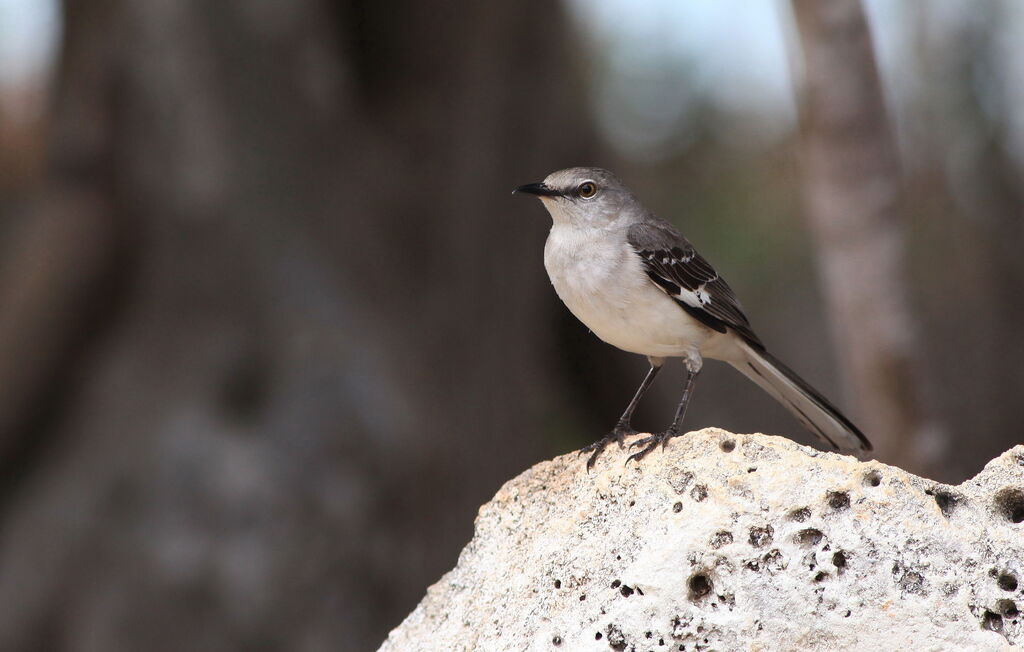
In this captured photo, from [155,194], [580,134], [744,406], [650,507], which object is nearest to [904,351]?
[650,507]

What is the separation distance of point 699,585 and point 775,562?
20 centimetres

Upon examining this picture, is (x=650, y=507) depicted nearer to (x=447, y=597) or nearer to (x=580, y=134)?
(x=447, y=597)

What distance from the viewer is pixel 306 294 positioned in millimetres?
8461

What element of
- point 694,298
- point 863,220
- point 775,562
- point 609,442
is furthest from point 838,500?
point 863,220

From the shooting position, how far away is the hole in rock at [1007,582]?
2.73m

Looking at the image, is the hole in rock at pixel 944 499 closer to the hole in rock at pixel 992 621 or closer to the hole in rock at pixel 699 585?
the hole in rock at pixel 992 621

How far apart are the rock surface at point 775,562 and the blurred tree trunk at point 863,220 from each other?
3.68 m

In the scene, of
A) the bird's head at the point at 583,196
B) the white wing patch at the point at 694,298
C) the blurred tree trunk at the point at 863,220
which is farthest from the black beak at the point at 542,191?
the blurred tree trunk at the point at 863,220

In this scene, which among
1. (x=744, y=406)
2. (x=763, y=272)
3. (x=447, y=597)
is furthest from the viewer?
(x=763, y=272)

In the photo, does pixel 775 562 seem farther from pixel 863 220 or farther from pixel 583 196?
pixel 863 220

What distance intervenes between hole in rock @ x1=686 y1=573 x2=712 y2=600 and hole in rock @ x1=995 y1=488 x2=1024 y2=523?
0.78 metres

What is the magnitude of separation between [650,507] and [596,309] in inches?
42.4

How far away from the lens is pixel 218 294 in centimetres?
836

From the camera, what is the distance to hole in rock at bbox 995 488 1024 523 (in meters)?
2.89
